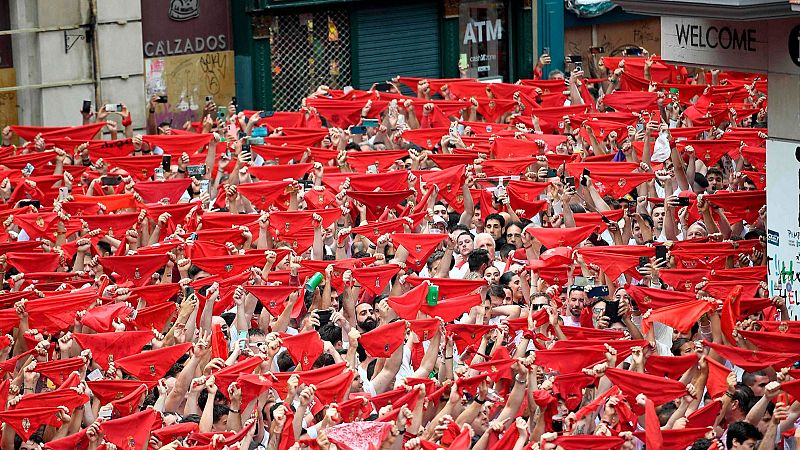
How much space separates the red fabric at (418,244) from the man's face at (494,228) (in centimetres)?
91

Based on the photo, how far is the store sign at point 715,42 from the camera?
46.2 feet

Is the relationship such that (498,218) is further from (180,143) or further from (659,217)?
(180,143)

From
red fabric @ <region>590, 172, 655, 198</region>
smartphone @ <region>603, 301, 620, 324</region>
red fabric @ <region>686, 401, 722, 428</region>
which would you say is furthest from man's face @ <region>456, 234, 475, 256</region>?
red fabric @ <region>686, 401, 722, 428</region>

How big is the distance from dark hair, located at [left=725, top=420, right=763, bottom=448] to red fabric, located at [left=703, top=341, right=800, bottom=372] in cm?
82

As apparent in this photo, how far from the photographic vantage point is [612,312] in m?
13.6

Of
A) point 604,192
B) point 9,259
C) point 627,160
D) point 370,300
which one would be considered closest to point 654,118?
point 627,160

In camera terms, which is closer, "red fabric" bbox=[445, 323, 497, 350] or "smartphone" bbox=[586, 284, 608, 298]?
"red fabric" bbox=[445, 323, 497, 350]

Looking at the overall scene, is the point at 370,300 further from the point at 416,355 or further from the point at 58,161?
the point at 58,161

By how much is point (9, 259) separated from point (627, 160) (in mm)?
6537

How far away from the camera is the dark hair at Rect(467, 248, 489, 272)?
15.1 m

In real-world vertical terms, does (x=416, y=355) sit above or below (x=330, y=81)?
below

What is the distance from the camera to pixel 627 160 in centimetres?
1838

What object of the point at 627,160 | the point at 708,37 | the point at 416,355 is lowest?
the point at 416,355

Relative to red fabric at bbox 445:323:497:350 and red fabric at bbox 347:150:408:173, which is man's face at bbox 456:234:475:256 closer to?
red fabric at bbox 445:323:497:350
